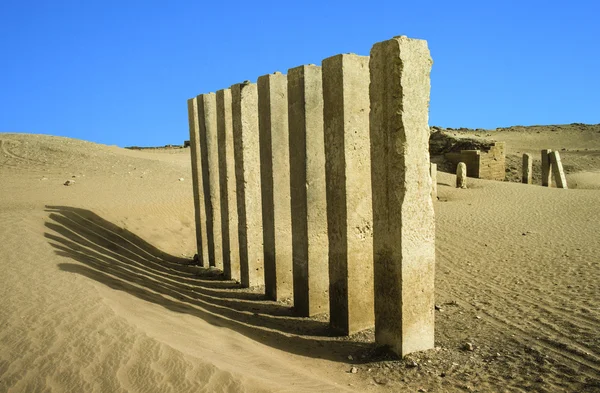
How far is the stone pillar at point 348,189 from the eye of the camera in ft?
19.5

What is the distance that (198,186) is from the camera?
36.7 ft

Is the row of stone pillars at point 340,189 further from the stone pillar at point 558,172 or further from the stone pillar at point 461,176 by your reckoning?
the stone pillar at point 558,172

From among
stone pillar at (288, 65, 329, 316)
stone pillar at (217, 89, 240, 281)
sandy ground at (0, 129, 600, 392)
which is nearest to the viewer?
sandy ground at (0, 129, 600, 392)

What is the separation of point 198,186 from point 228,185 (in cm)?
209

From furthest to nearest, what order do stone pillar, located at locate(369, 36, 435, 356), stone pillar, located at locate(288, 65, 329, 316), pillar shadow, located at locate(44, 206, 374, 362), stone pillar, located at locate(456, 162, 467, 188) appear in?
stone pillar, located at locate(456, 162, 467, 188), stone pillar, located at locate(288, 65, 329, 316), pillar shadow, located at locate(44, 206, 374, 362), stone pillar, located at locate(369, 36, 435, 356)

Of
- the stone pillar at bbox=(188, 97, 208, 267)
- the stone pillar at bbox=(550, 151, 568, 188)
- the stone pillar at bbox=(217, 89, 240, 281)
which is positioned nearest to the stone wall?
the stone pillar at bbox=(550, 151, 568, 188)

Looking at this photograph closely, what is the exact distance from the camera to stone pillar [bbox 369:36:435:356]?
5066 millimetres

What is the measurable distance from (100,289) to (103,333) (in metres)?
1.68

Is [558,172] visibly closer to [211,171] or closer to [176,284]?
[211,171]

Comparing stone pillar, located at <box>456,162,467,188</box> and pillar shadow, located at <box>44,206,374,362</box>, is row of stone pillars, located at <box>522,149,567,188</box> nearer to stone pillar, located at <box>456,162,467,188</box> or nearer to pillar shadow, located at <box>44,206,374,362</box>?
stone pillar, located at <box>456,162,467,188</box>

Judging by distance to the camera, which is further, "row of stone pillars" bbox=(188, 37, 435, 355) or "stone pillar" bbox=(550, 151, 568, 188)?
"stone pillar" bbox=(550, 151, 568, 188)

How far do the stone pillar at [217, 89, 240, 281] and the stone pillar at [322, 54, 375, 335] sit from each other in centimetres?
334

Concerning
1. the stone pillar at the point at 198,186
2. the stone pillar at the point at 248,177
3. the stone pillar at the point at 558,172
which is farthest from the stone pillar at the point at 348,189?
the stone pillar at the point at 558,172

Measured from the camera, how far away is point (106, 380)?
13.7 feet
